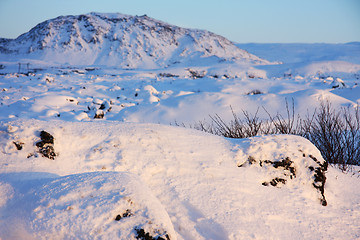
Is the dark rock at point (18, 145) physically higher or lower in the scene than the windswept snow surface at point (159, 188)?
higher

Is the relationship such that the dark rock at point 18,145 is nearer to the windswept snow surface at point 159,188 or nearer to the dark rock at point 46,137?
the windswept snow surface at point 159,188

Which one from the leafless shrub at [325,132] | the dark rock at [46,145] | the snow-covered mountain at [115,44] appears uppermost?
the snow-covered mountain at [115,44]

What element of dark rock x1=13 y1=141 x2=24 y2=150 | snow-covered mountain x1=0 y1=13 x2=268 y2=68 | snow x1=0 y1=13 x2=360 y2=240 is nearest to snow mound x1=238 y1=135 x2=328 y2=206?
snow x1=0 y1=13 x2=360 y2=240

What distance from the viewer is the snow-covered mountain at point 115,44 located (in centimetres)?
3988

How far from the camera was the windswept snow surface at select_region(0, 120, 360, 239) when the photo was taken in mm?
1339

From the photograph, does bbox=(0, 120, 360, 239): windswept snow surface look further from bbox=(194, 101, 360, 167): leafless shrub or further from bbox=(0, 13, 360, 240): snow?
bbox=(194, 101, 360, 167): leafless shrub

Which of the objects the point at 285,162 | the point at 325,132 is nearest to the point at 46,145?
the point at 285,162

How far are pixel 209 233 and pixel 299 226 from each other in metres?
0.64

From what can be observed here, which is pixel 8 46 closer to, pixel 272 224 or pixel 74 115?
pixel 74 115

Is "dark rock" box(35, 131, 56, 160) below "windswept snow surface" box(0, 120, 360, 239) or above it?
above

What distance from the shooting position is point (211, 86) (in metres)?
12.4

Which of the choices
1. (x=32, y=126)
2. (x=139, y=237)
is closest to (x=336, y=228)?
(x=139, y=237)

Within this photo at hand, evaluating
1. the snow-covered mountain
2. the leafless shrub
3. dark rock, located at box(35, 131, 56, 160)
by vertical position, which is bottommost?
the leafless shrub

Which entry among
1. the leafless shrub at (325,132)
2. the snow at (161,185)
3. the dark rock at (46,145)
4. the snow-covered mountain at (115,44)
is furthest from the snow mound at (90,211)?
the snow-covered mountain at (115,44)
